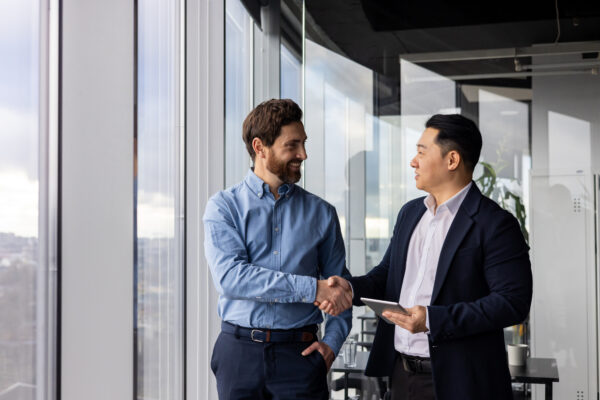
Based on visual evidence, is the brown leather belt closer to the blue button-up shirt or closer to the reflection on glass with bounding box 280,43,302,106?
the blue button-up shirt

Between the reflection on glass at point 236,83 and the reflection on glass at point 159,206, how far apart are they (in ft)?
1.98

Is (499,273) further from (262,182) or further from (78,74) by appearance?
(78,74)

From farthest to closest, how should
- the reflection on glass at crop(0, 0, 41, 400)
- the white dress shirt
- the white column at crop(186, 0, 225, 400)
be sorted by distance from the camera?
the white column at crop(186, 0, 225, 400)
the white dress shirt
the reflection on glass at crop(0, 0, 41, 400)

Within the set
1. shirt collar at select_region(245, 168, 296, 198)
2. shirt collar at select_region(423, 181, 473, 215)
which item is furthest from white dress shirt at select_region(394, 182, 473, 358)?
shirt collar at select_region(245, 168, 296, 198)

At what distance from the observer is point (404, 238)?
2600mm

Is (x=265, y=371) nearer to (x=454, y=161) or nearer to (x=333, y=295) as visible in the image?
(x=333, y=295)

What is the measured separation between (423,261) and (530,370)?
74.8 inches

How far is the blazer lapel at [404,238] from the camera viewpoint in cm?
258

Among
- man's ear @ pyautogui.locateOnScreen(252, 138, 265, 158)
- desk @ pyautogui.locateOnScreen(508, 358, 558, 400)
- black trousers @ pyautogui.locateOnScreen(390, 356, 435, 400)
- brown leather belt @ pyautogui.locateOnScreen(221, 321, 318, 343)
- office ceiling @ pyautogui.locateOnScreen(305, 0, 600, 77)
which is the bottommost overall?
desk @ pyautogui.locateOnScreen(508, 358, 558, 400)

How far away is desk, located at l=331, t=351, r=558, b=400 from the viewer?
3.80m

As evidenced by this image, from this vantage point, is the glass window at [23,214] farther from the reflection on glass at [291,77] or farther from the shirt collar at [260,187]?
the reflection on glass at [291,77]

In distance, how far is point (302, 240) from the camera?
2479mm

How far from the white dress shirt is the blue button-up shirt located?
0.81 ft

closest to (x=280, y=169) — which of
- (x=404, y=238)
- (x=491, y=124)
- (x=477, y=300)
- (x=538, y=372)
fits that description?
(x=404, y=238)
